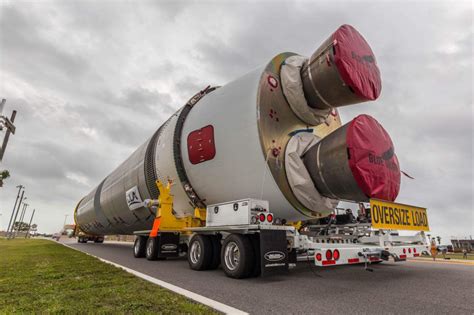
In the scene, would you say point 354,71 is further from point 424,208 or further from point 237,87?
point 424,208

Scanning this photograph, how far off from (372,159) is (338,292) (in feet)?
7.42

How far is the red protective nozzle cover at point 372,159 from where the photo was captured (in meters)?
4.79

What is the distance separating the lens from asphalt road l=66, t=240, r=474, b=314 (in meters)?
3.25

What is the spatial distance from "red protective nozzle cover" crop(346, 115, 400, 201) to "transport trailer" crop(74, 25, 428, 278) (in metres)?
0.02

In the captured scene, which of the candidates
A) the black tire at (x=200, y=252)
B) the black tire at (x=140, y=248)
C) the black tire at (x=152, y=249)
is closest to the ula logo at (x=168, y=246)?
the black tire at (x=152, y=249)

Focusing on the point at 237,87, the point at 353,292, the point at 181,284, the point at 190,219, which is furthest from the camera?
the point at 190,219

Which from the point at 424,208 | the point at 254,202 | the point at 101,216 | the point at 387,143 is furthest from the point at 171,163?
the point at 101,216

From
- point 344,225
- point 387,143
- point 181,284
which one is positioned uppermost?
point 387,143

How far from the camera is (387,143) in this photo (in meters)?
5.33

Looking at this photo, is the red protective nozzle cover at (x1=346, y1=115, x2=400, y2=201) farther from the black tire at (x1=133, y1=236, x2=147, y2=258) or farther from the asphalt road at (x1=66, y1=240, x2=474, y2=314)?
the black tire at (x1=133, y1=236, x2=147, y2=258)

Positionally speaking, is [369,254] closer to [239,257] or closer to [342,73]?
[239,257]

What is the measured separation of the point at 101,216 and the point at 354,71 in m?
15.2

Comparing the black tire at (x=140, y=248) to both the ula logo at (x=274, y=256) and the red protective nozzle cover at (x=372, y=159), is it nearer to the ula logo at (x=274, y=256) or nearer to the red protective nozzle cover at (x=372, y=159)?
the ula logo at (x=274, y=256)

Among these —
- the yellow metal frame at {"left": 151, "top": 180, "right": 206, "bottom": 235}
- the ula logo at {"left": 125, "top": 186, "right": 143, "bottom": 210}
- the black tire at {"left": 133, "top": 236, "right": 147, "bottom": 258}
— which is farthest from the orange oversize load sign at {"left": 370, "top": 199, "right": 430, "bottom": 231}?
the ula logo at {"left": 125, "top": 186, "right": 143, "bottom": 210}
